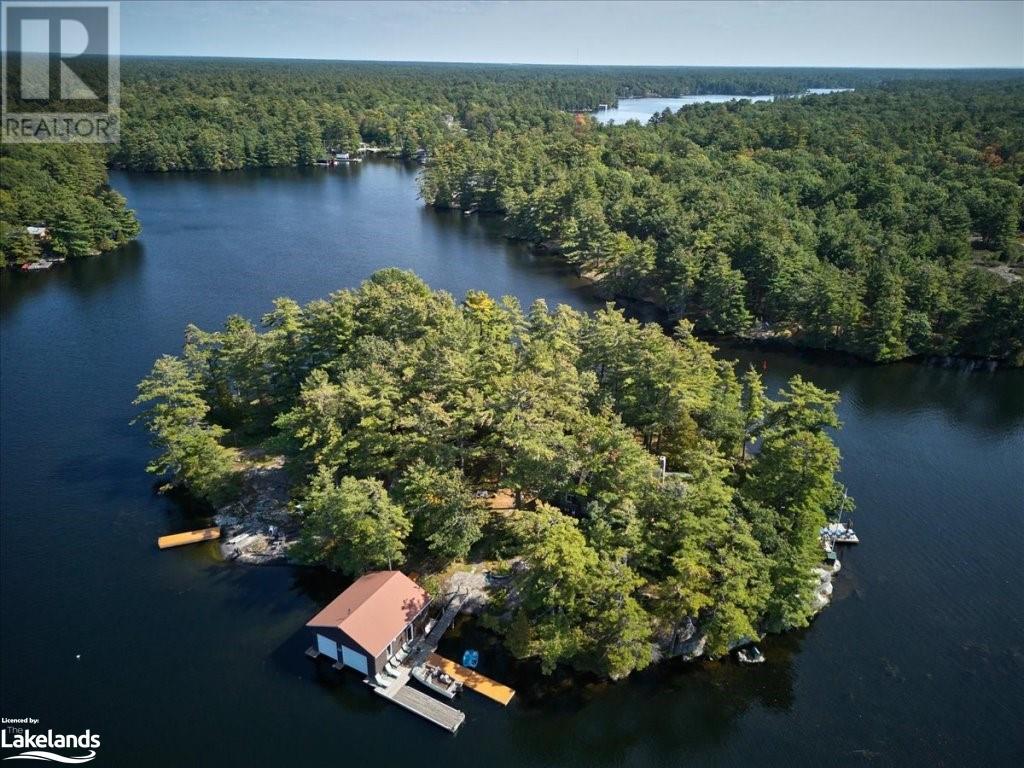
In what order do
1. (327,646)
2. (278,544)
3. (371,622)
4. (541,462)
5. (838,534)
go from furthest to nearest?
(838,534) < (278,544) < (541,462) < (327,646) < (371,622)

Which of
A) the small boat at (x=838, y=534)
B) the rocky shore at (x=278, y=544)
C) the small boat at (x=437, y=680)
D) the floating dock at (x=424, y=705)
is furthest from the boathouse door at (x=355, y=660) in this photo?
the small boat at (x=838, y=534)

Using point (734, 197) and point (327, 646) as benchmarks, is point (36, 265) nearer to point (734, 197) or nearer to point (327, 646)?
point (327, 646)

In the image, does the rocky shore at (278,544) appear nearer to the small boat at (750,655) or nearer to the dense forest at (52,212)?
the small boat at (750,655)

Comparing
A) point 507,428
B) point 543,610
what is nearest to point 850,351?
point 507,428

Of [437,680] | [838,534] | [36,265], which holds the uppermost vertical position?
[36,265]

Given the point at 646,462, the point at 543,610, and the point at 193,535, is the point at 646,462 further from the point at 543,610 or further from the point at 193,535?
the point at 193,535

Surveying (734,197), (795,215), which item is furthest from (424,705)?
(734,197)
